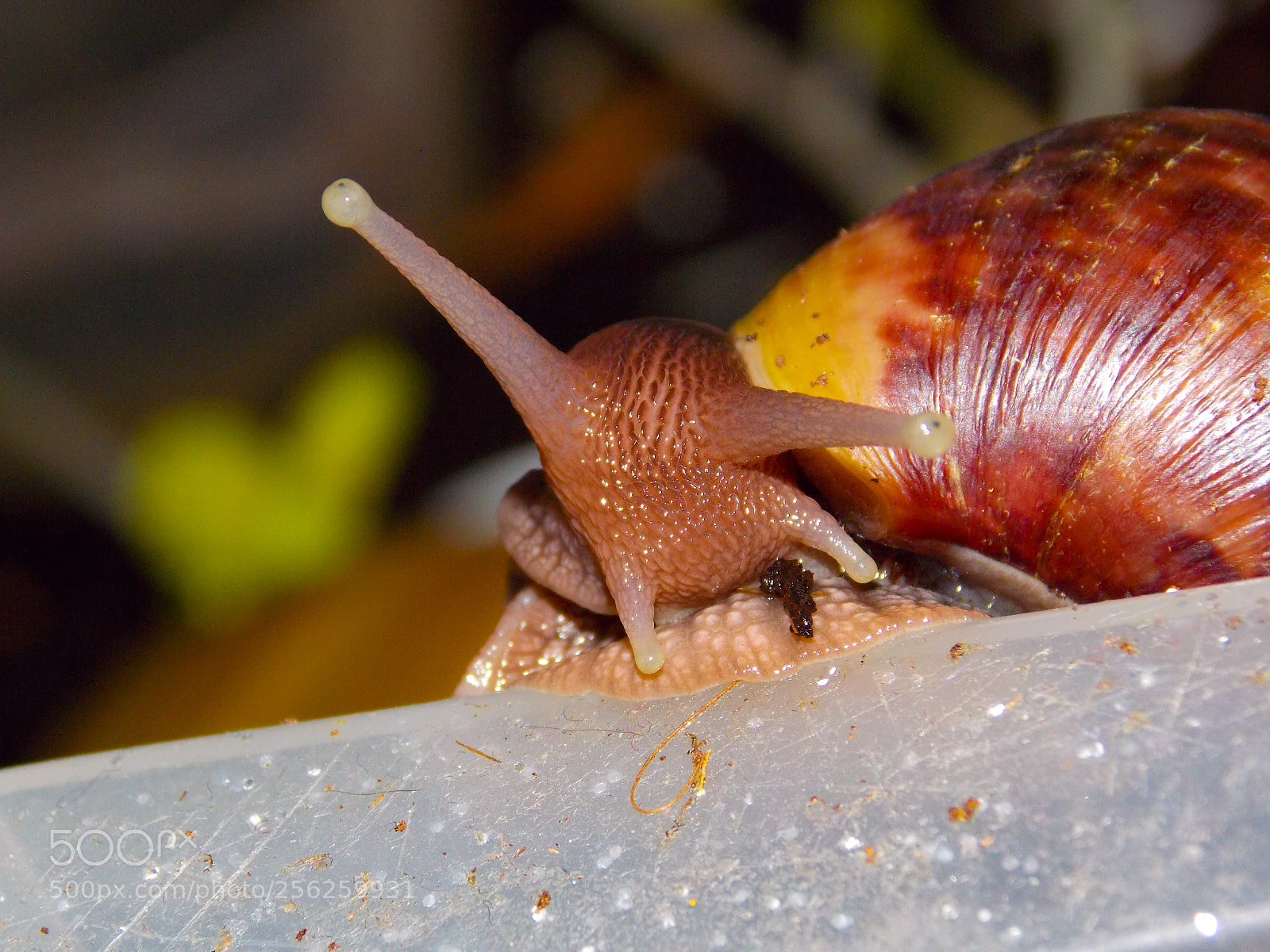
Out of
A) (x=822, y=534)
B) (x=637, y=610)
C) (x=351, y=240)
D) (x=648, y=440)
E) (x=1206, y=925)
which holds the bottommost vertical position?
(x=1206, y=925)

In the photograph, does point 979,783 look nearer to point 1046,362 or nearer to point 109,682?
point 1046,362

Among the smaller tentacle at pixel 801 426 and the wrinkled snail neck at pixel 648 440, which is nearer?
the smaller tentacle at pixel 801 426

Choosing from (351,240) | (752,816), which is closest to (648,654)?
(752,816)

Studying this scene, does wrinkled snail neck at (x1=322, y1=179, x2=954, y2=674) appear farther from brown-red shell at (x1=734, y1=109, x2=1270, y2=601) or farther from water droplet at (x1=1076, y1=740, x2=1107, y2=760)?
water droplet at (x1=1076, y1=740, x2=1107, y2=760)

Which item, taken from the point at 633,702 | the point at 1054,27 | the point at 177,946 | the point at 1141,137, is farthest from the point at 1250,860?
the point at 1054,27

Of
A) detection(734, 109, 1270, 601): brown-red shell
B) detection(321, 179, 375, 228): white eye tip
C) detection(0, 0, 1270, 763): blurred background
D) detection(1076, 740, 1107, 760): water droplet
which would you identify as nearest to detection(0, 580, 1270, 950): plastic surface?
detection(1076, 740, 1107, 760): water droplet
